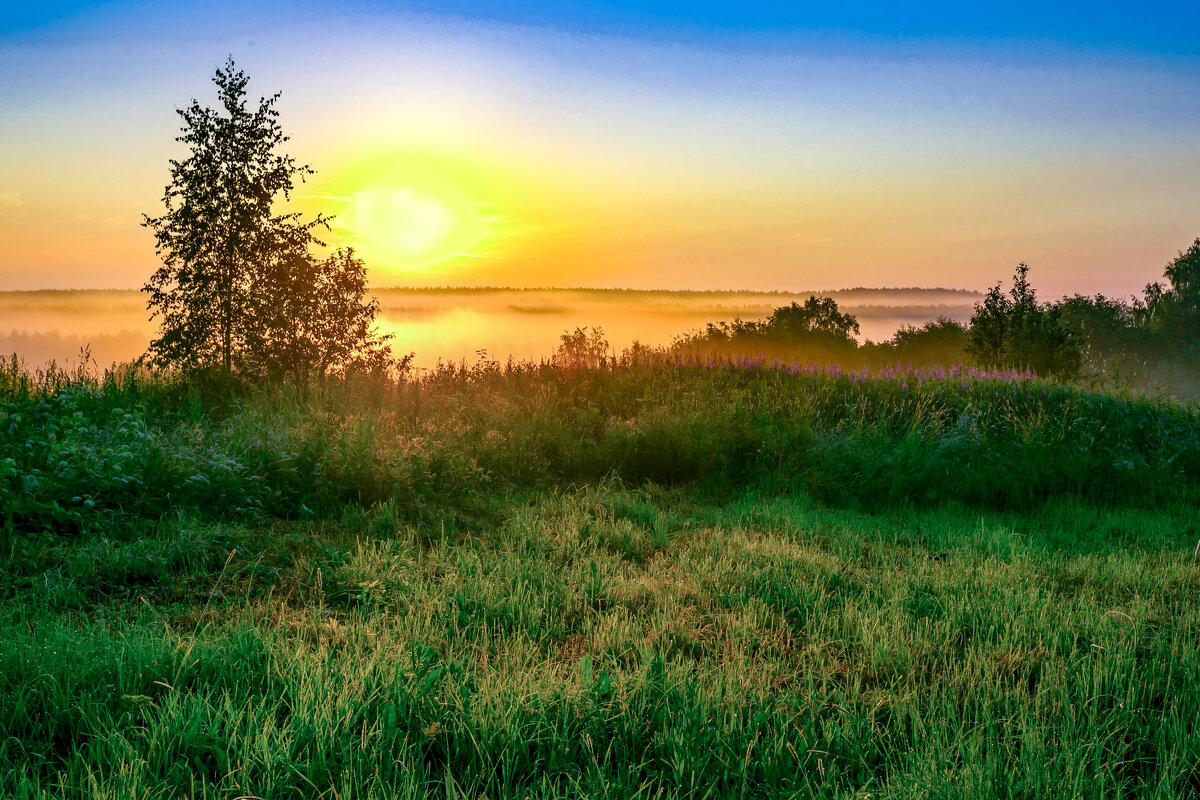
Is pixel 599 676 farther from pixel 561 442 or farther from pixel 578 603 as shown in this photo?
pixel 561 442

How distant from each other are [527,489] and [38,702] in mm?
4878

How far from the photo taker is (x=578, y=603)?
4.65m

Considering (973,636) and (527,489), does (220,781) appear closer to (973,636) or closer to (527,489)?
(973,636)

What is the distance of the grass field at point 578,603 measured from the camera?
9.46 ft

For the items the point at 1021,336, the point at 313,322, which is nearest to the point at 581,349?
the point at 313,322

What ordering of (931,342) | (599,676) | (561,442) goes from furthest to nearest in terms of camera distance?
(931,342) → (561,442) → (599,676)

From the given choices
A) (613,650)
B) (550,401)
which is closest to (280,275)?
(550,401)

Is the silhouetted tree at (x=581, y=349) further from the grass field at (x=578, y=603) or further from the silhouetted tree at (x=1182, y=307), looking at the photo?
the silhouetted tree at (x=1182, y=307)

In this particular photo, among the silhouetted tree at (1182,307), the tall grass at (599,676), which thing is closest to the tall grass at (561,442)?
the tall grass at (599,676)

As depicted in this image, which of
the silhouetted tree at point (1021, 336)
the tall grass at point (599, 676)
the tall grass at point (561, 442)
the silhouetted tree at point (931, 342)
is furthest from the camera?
the silhouetted tree at point (931, 342)

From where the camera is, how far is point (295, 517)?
22.1 feet

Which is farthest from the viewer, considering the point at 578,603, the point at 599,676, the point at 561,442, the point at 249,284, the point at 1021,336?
the point at 1021,336

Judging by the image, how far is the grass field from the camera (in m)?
2.88

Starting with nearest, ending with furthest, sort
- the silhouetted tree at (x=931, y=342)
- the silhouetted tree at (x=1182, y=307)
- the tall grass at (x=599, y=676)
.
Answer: the tall grass at (x=599, y=676) → the silhouetted tree at (x=931, y=342) → the silhouetted tree at (x=1182, y=307)
